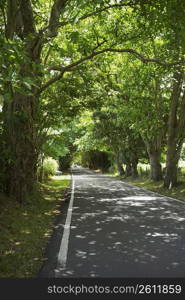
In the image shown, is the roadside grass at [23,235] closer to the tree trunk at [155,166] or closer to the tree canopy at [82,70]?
the tree canopy at [82,70]

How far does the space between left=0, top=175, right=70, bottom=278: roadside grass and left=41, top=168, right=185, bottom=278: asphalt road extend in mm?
304

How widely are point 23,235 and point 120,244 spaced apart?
234 centimetres

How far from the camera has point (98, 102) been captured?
1933 cm

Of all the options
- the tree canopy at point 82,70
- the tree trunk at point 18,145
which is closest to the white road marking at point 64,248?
the tree trunk at point 18,145

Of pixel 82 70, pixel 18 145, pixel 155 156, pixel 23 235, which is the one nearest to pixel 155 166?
pixel 155 156

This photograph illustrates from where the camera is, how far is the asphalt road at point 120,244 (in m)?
5.52

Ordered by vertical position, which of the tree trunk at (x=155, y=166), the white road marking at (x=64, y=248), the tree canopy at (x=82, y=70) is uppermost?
the tree canopy at (x=82, y=70)

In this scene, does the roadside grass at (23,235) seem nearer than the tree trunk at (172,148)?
Yes

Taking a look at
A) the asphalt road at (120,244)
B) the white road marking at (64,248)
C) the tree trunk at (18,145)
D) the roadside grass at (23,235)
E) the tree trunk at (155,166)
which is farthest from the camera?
the tree trunk at (155,166)

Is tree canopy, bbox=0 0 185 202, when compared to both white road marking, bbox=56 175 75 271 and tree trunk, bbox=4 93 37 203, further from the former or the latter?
white road marking, bbox=56 175 75 271

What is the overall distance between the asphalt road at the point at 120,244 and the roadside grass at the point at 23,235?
0.30 meters

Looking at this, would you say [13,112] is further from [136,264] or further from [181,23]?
[136,264]

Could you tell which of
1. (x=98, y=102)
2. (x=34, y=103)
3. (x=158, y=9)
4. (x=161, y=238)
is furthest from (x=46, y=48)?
(x=161, y=238)

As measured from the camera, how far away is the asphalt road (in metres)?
5.52
